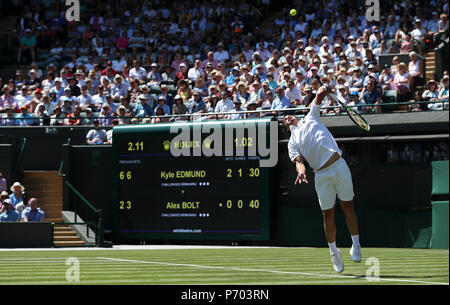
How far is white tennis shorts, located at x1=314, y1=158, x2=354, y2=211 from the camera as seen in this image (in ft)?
36.7

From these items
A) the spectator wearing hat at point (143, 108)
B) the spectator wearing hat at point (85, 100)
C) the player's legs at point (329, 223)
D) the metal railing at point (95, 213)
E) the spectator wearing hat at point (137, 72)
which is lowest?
the metal railing at point (95, 213)

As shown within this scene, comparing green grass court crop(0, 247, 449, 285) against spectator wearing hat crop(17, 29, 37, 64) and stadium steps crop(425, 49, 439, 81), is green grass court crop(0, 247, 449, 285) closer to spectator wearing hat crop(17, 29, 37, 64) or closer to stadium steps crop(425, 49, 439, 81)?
stadium steps crop(425, 49, 439, 81)

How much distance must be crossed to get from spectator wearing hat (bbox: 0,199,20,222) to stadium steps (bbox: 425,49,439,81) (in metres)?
11.1

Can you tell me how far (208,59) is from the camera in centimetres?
2745

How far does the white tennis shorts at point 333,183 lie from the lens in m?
11.2

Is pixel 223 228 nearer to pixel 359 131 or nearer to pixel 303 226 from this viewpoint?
pixel 303 226

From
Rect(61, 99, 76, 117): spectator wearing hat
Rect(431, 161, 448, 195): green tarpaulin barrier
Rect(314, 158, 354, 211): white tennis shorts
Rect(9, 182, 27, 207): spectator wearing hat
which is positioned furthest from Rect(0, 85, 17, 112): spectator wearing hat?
Rect(314, 158, 354, 211): white tennis shorts

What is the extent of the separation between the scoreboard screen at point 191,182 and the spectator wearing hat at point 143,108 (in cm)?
126

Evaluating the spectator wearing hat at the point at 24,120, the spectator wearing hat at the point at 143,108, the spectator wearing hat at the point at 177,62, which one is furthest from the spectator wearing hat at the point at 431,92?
the spectator wearing hat at the point at 24,120

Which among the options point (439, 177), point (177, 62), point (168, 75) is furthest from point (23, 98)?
point (439, 177)

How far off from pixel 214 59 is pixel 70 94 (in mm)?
4633

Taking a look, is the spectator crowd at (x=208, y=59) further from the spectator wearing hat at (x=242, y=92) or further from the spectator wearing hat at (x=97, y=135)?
the spectator wearing hat at (x=97, y=135)

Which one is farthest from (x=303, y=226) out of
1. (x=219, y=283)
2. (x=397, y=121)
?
(x=219, y=283)
